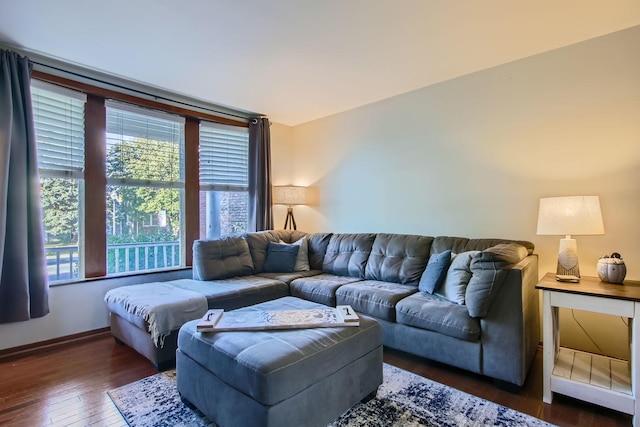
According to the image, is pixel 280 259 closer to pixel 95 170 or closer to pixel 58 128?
pixel 95 170

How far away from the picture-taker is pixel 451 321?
2236mm

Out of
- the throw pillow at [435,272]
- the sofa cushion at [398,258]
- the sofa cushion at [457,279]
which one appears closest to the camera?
the sofa cushion at [457,279]

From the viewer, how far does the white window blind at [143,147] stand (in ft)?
10.8

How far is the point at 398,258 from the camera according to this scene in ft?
10.5

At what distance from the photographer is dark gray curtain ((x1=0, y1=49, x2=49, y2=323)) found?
2537mm

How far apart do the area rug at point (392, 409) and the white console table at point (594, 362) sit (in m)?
→ 0.34

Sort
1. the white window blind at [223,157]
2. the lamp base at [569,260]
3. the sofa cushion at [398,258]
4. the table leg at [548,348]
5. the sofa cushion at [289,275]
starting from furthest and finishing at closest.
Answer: the white window blind at [223,157] → the sofa cushion at [289,275] → the sofa cushion at [398,258] → the lamp base at [569,260] → the table leg at [548,348]

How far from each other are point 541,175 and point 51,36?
402cm

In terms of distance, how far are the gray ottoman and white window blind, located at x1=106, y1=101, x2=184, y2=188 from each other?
217 cm

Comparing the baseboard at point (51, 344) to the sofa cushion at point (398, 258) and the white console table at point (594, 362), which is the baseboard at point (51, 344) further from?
the white console table at point (594, 362)

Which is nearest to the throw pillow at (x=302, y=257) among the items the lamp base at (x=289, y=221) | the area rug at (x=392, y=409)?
the lamp base at (x=289, y=221)

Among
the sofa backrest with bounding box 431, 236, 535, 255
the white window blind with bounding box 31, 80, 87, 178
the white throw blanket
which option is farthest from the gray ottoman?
the white window blind with bounding box 31, 80, 87, 178

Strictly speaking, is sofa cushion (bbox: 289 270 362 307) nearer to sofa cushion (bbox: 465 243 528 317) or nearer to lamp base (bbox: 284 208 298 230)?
sofa cushion (bbox: 465 243 528 317)

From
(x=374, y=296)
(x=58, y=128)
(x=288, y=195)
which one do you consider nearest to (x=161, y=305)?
(x=374, y=296)
